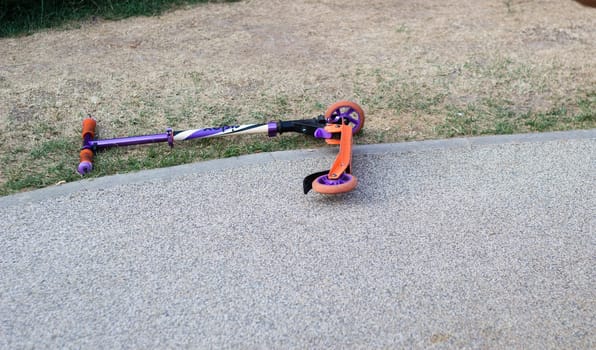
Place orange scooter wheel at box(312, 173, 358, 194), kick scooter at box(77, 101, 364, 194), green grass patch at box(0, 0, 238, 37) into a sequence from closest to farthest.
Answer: orange scooter wheel at box(312, 173, 358, 194) → kick scooter at box(77, 101, 364, 194) → green grass patch at box(0, 0, 238, 37)

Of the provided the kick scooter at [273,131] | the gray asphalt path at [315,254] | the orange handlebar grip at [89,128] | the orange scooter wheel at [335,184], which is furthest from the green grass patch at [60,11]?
the orange scooter wheel at [335,184]

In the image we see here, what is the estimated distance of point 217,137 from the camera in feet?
13.7

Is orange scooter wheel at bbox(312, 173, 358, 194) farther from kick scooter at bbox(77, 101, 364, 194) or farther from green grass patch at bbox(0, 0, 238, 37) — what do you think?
green grass patch at bbox(0, 0, 238, 37)

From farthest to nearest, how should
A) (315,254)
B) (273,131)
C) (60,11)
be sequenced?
(60,11) < (273,131) < (315,254)

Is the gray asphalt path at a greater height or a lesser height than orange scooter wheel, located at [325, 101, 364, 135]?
lesser

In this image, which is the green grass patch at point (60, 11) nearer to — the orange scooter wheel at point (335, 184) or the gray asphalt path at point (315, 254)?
the gray asphalt path at point (315, 254)

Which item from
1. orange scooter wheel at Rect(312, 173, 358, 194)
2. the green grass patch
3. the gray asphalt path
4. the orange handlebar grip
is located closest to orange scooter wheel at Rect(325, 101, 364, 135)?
the gray asphalt path

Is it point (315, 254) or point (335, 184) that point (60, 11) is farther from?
point (315, 254)

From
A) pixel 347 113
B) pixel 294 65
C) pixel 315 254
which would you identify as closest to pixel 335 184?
pixel 315 254

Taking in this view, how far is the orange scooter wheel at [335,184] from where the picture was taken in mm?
3355

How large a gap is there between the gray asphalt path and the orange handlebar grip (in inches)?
19.2

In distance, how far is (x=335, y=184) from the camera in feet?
11.2

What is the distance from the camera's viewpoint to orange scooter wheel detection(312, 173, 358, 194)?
3355 mm

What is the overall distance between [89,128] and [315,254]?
1780 mm
